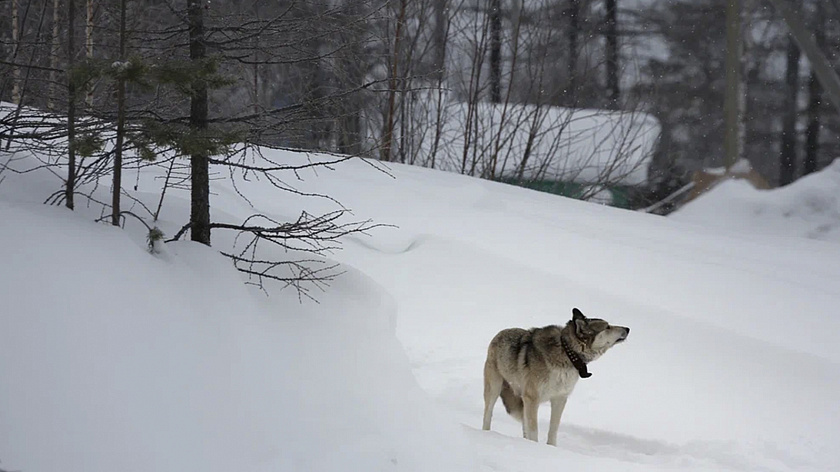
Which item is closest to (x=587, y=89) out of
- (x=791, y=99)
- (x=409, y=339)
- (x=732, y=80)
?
(x=732, y=80)

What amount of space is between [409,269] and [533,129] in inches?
280

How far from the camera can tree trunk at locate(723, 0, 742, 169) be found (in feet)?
51.5

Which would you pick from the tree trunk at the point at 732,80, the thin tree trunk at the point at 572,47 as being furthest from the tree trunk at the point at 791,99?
the thin tree trunk at the point at 572,47

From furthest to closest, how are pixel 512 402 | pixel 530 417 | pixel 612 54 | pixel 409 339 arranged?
pixel 612 54
pixel 409 339
pixel 512 402
pixel 530 417

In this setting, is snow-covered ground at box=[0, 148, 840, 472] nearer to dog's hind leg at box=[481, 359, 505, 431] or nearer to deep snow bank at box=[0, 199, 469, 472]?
deep snow bank at box=[0, 199, 469, 472]

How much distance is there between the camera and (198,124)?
6.10 metres

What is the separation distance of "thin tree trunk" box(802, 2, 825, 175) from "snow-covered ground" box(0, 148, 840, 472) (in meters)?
2.36

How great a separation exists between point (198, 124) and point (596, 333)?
11.5 ft

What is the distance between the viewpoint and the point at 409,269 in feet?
34.4

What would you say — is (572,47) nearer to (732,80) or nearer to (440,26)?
(440,26)

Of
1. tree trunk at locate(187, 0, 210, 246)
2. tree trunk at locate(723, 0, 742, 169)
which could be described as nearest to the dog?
tree trunk at locate(187, 0, 210, 246)

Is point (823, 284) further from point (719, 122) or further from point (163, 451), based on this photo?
point (163, 451)

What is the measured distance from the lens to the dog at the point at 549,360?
21.1 ft

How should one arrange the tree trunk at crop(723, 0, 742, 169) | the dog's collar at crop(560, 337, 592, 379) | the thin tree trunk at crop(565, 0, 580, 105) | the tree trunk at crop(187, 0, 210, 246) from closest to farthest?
the tree trunk at crop(187, 0, 210, 246) → the dog's collar at crop(560, 337, 592, 379) → the tree trunk at crop(723, 0, 742, 169) → the thin tree trunk at crop(565, 0, 580, 105)
